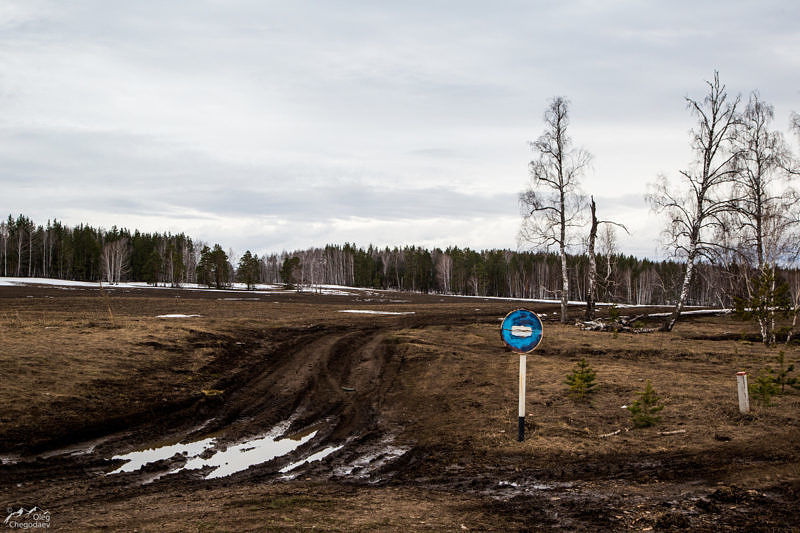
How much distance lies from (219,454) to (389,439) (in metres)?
3.24

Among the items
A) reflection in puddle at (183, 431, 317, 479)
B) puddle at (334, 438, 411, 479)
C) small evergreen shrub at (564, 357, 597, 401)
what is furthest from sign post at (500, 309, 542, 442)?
reflection in puddle at (183, 431, 317, 479)

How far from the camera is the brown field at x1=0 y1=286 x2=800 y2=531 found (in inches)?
229

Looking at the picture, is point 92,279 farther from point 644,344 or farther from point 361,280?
point 644,344

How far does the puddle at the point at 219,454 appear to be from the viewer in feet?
26.8

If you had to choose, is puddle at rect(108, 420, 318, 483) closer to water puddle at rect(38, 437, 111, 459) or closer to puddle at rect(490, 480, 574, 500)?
water puddle at rect(38, 437, 111, 459)

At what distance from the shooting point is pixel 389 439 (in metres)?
9.84

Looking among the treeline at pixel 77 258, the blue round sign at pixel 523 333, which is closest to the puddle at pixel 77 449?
the blue round sign at pixel 523 333

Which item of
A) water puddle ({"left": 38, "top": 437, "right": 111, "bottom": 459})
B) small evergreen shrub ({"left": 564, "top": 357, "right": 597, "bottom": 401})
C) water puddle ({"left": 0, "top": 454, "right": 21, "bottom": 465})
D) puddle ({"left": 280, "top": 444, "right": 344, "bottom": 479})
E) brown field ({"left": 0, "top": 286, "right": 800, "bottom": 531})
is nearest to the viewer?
brown field ({"left": 0, "top": 286, "right": 800, "bottom": 531})

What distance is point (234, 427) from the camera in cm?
1068

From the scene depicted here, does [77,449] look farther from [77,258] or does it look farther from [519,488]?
Result: [77,258]

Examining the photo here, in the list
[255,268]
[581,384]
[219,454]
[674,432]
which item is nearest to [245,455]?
[219,454]

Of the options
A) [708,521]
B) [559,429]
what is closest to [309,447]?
[559,429]

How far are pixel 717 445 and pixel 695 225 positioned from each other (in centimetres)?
2064

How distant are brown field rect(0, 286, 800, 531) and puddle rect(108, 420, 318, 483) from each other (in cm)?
25
